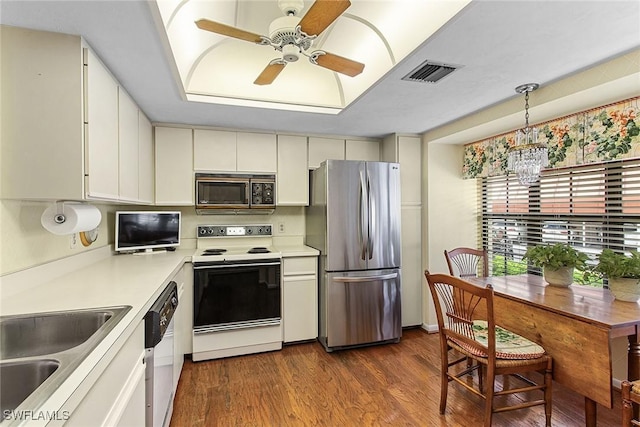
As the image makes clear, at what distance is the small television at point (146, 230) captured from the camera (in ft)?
9.01

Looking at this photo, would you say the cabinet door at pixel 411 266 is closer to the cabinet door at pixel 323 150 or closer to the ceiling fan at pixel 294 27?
the cabinet door at pixel 323 150

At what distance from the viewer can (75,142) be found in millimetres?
1489

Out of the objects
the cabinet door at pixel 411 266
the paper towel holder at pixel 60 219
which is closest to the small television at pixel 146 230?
the paper towel holder at pixel 60 219

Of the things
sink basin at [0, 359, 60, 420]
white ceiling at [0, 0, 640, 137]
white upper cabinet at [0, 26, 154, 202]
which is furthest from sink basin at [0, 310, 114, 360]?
white ceiling at [0, 0, 640, 137]

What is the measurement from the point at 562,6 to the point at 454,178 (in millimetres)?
2309

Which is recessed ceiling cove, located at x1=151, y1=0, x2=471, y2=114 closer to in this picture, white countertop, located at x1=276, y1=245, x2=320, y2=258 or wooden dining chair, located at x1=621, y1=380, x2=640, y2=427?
white countertop, located at x1=276, y1=245, x2=320, y2=258

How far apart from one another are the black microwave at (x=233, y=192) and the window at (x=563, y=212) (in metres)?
2.45

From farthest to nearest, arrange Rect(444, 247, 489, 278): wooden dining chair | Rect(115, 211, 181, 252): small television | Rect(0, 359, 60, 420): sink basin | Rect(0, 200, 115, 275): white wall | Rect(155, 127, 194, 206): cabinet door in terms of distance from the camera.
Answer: Rect(155, 127, 194, 206): cabinet door
Rect(444, 247, 489, 278): wooden dining chair
Rect(115, 211, 181, 252): small television
Rect(0, 200, 115, 275): white wall
Rect(0, 359, 60, 420): sink basin

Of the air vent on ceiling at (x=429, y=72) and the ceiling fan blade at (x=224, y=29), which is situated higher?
the air vent on ceiling at (x=429, y=72)

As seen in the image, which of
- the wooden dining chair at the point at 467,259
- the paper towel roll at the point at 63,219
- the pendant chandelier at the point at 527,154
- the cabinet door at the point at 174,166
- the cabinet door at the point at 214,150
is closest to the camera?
the paper towel roll at the point at 63,219

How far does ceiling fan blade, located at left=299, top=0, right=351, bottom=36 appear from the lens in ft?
4.16

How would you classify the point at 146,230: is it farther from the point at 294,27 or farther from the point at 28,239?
the point at 294,27

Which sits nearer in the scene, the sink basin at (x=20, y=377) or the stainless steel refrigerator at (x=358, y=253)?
the sink basin at (x=20, y=377)

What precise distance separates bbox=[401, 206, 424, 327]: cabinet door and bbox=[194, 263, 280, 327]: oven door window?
1.45 m
